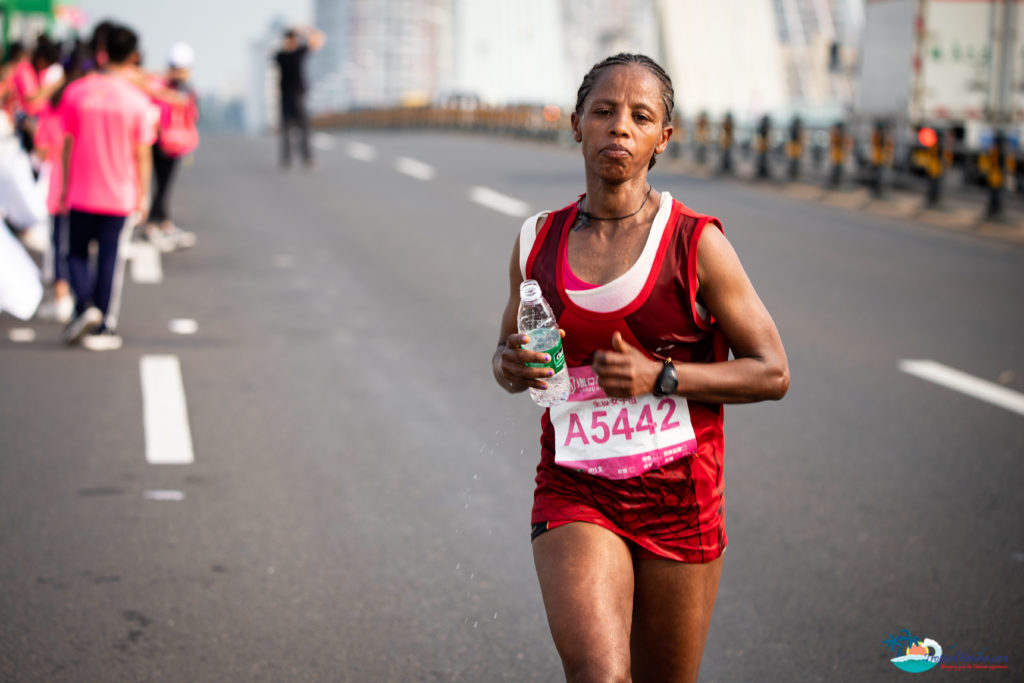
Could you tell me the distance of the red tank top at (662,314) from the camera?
286 centimetres

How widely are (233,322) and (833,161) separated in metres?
13.3

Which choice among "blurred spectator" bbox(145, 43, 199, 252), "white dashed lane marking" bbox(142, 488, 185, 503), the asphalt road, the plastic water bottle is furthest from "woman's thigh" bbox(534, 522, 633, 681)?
"blurred spectator" bbox(145, 43, 199, 252)

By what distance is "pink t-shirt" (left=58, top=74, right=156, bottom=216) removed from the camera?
882 centimetres

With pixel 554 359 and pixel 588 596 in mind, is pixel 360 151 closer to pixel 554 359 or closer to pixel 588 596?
pixel 554 359

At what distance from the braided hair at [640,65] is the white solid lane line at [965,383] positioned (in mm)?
5327

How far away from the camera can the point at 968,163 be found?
18.7 meters

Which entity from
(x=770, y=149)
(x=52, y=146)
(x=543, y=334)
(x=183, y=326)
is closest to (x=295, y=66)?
(x=770, y=149)

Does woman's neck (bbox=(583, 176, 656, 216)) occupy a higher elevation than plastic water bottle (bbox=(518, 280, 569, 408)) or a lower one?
higher

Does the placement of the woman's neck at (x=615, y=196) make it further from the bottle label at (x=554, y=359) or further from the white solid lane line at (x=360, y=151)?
the white solid lane line at (x=360, y=151)

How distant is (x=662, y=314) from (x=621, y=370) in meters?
0.22

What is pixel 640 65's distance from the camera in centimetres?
296

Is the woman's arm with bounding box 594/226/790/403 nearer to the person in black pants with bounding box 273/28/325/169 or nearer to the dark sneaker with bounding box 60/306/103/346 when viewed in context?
the dark sneaker with bounding box 60/306/103/346

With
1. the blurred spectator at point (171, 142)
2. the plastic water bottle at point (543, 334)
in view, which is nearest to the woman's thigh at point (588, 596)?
the plastic water bottle at point (543, 334)

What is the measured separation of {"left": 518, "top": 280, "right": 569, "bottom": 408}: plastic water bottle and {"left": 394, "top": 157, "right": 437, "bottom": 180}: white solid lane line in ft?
63.0
